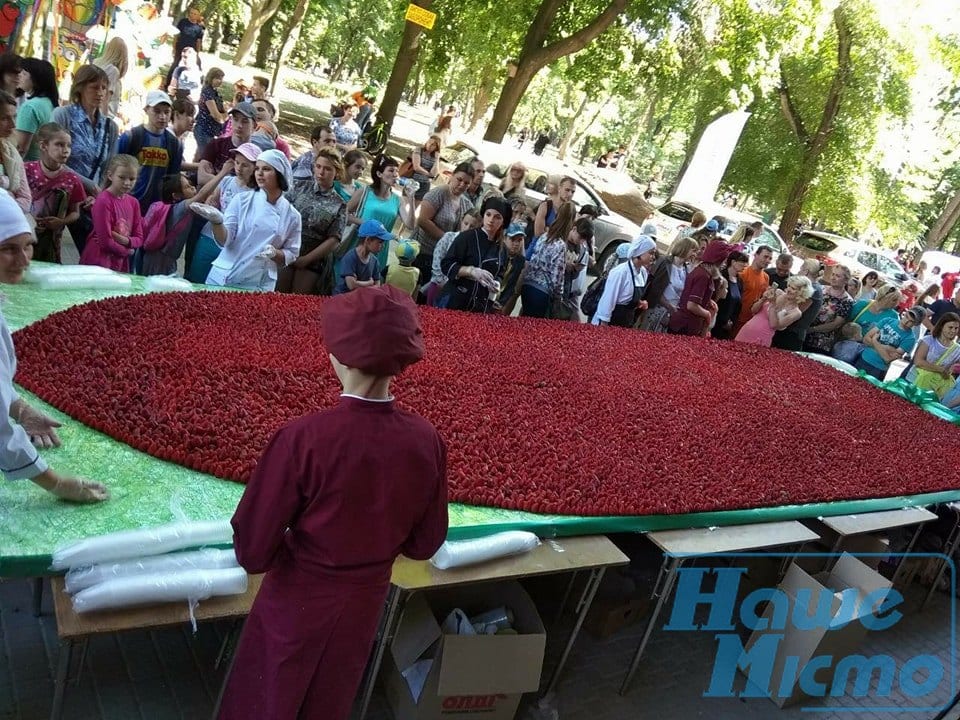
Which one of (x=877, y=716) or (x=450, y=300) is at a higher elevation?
(x=450, y=300)

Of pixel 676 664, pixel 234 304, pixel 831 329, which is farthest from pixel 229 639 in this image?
pixel 831 329

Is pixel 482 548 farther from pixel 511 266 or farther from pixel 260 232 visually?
pixel 511 266

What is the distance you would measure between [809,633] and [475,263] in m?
3.01

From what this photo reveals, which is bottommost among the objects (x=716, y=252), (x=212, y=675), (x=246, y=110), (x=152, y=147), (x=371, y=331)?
(x=212, y=675)

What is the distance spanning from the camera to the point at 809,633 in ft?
11.2

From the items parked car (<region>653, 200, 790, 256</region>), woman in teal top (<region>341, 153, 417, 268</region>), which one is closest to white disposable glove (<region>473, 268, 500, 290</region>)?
woman in teal top (<region>341, 153, 417, 268</region>)

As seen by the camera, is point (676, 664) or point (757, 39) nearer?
point (676, 664)

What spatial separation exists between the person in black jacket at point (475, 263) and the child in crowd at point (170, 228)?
1638 mm

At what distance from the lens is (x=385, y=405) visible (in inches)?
68.2

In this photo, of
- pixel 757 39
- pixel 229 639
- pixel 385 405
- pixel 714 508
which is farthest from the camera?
pixel 757 39

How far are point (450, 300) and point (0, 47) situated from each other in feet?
18.3

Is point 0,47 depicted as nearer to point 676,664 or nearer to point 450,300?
point 450,300

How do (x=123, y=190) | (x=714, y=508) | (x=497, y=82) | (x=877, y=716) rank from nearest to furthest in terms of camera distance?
(x=714, y=508), (x=877, y=716), (x=123, y=190), (x=497, y=82)

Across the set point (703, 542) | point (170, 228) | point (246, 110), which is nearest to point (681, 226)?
point (246, 110)
